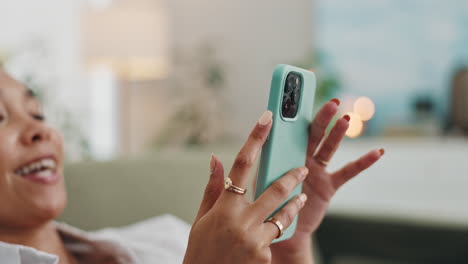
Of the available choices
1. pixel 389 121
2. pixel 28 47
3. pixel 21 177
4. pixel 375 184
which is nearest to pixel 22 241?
pixel 21 177

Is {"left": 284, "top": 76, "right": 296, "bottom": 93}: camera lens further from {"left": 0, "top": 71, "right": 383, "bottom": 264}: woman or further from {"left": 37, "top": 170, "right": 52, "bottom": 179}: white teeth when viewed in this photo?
{"left": 37, "top": 170, "right": 52, "bottom": 179}: white teeth

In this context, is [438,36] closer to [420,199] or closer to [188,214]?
[420,199]

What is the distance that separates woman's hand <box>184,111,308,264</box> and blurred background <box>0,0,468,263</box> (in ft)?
4.97

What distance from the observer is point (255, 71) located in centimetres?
371

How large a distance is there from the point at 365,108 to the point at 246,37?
0.99 metres

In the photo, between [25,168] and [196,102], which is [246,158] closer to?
[25,168]

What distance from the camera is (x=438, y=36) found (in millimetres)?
3270

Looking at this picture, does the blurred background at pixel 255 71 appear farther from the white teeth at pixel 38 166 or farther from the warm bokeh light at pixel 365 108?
the white teeth at pixel 38 166

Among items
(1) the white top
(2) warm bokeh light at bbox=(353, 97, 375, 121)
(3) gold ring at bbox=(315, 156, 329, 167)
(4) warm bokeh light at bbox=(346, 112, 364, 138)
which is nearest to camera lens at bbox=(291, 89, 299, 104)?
(3) gold ring at bbox=(315, 156, 329, 167)

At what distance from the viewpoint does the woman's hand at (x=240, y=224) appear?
0.53 m

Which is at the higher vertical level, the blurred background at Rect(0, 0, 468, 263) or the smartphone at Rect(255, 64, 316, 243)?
the smartphone at Rect(255, 64, 316, 243)

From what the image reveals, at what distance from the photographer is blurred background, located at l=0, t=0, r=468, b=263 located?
276 centimetres

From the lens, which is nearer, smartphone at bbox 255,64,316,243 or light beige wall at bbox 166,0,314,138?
smartphone at bbox 255,64,316,243

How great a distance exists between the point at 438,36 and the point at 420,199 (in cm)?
104
